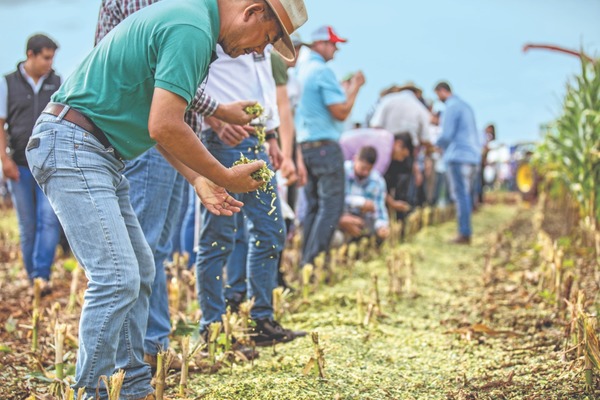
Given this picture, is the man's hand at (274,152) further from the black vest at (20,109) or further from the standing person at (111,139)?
the black vest at (20,109)

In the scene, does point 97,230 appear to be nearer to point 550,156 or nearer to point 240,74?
point 240,74

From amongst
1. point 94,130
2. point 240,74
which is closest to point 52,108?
point 94,130

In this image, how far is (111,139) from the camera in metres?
2.61

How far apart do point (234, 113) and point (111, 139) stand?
0.83 m

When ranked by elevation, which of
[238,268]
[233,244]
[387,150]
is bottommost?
[238,268]

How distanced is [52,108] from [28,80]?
3.54 m

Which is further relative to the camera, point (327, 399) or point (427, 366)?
point (427, 366)

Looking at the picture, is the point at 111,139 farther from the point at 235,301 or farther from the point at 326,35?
the point at 326,35

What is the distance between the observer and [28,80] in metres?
5.81

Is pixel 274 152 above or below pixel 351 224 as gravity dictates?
above

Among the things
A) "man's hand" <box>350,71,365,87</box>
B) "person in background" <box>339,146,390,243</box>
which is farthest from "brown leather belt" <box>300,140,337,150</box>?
"person in background" <box>339,146,390,243</box>

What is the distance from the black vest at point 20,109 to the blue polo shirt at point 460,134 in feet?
17.3

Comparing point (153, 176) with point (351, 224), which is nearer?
point (153, 176)

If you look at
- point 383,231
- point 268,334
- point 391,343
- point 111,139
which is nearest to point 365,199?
point 383,231
